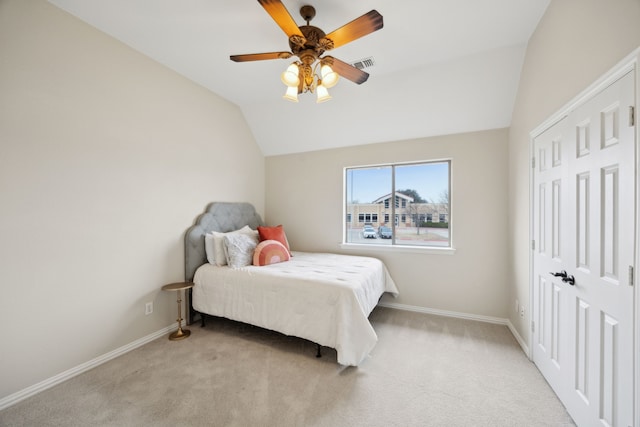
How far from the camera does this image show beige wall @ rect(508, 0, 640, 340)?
3.94ft

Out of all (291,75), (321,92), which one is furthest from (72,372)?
(321,92)

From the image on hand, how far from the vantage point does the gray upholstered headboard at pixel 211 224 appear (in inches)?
115

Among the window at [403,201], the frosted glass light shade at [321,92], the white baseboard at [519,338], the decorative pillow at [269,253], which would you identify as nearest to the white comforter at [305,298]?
the decorative pillow at [269,253]

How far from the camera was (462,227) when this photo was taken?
10.1 feet

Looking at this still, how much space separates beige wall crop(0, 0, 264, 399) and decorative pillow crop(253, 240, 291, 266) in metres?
0.90

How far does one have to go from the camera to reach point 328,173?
389cm

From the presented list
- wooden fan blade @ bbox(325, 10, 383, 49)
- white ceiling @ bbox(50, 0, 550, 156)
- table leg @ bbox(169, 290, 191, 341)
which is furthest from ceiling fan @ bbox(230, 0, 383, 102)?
table leg @ bbox(169, 290, 191, 341)

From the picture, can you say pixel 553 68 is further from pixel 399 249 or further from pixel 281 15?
pixel 399 249

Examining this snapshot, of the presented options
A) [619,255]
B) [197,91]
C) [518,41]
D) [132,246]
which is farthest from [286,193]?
[619,255]

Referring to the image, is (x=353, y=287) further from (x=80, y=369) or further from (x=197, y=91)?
(x=197, y=91)

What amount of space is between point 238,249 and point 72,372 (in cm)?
163

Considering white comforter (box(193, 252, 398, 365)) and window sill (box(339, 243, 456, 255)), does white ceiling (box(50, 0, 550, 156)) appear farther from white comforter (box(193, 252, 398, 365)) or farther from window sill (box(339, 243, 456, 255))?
white comforter (box(193, 252, 398, 365))

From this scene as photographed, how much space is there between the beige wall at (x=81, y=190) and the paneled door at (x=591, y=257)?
138 inches

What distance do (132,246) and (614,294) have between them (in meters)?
3.53
